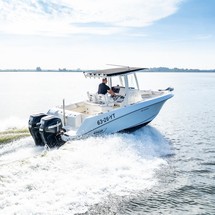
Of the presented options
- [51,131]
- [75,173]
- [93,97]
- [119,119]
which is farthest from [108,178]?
[93,97]

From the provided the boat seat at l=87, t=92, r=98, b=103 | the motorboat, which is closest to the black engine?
the motorboat

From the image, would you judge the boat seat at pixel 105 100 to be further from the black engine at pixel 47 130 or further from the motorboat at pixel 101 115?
the black engine at pixel 47 130

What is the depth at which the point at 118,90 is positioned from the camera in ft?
46.2

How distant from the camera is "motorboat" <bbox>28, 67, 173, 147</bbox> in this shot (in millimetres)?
10664

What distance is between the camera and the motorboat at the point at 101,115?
1066 cm

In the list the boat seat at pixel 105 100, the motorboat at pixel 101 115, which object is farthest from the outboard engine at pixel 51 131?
the boat seat at pixel 105 100

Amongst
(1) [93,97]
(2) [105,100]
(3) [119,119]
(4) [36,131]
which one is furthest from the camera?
(1) [93,97]

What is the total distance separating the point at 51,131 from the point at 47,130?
0.15 meters

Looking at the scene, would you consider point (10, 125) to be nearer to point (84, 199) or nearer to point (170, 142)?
point (170, 142)

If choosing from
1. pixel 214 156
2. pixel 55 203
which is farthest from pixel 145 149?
pixel 55 203

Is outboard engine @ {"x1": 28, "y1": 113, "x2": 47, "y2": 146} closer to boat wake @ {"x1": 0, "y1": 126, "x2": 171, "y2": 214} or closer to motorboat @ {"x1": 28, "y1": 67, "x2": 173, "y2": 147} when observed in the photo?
motorboat @ {"x1": 28, "y1": 67, "x2": 173, "y2": 147}

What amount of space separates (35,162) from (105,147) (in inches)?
114

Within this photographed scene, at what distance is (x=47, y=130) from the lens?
10344 millimetres

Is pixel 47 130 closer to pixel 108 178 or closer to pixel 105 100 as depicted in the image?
pixel 108 178
